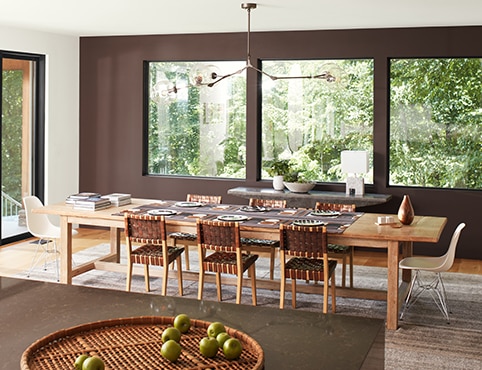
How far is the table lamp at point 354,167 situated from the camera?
26.9ft

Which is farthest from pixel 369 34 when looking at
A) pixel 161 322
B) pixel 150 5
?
pixel 161 322

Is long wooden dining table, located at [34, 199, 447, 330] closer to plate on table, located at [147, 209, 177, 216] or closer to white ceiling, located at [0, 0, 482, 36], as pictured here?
plate on table, located at [147, 209, 177, 216]

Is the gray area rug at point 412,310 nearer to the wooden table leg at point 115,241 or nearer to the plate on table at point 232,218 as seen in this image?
the wooden table leg at point 115,241

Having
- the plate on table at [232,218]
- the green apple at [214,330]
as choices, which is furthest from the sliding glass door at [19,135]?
the green apple at [214,330]

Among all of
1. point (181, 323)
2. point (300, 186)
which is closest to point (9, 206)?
point (300, 186)

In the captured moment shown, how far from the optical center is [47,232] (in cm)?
728

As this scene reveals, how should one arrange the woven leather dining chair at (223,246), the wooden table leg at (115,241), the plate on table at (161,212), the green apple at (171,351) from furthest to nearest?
the wooden table leg at (115,241) < the plate on table at (161,212) < the woven leather dining chair at (223,246) < the green apple at (171,351)

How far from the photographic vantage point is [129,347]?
2.23 m

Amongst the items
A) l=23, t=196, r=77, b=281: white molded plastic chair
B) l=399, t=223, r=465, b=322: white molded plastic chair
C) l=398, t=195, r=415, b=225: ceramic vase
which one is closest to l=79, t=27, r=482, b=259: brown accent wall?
l=399, t=223, r=465, b=322: white molded plastic chair

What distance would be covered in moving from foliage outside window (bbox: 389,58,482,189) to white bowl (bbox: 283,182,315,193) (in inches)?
40.7

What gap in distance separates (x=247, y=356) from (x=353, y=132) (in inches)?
269

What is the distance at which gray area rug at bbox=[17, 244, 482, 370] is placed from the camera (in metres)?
4.86

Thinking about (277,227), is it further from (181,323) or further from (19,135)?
(19,135)

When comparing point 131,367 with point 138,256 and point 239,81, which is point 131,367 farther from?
point 239,81
